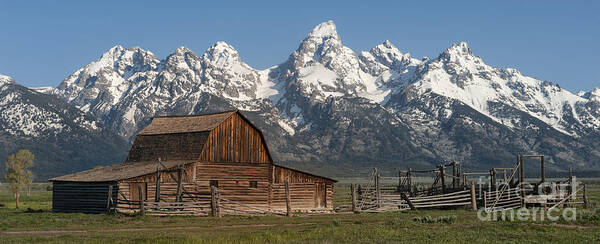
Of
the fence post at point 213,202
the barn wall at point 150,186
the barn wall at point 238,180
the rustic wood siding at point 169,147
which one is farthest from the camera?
the rustic wood siding at point 169,147

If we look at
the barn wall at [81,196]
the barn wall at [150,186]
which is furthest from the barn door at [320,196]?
the barn wall at [81,196]

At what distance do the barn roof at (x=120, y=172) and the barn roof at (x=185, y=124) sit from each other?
364 centimetres

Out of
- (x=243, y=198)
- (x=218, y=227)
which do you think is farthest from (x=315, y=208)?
(x=218, y=227)

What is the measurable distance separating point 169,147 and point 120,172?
A: 5.89 meters

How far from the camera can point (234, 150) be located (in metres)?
57.8

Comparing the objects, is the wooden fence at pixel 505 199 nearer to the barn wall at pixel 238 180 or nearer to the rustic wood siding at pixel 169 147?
the barn wall at pixel 238 180

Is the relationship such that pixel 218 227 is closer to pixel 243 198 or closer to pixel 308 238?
pixel 308 238

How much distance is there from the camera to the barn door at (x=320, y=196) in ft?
198

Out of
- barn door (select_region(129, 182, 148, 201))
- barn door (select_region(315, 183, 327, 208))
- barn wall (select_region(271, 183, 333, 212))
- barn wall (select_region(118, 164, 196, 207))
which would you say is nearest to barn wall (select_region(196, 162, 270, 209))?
barn wall (select_region(271, 183, 333, 212))

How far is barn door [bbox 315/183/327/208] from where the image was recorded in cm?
6044

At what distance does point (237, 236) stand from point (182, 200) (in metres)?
19.1

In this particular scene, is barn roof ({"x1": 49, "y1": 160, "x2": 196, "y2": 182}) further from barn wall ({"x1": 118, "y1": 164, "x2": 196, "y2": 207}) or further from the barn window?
the barn window

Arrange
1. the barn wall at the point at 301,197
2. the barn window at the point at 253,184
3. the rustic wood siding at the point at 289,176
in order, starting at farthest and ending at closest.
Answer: the rustic wood siding at the point at 289,176, the barn wall at the point at 301,197, the barn window at the point at 253,184

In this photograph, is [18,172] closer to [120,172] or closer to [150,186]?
[120,172]
